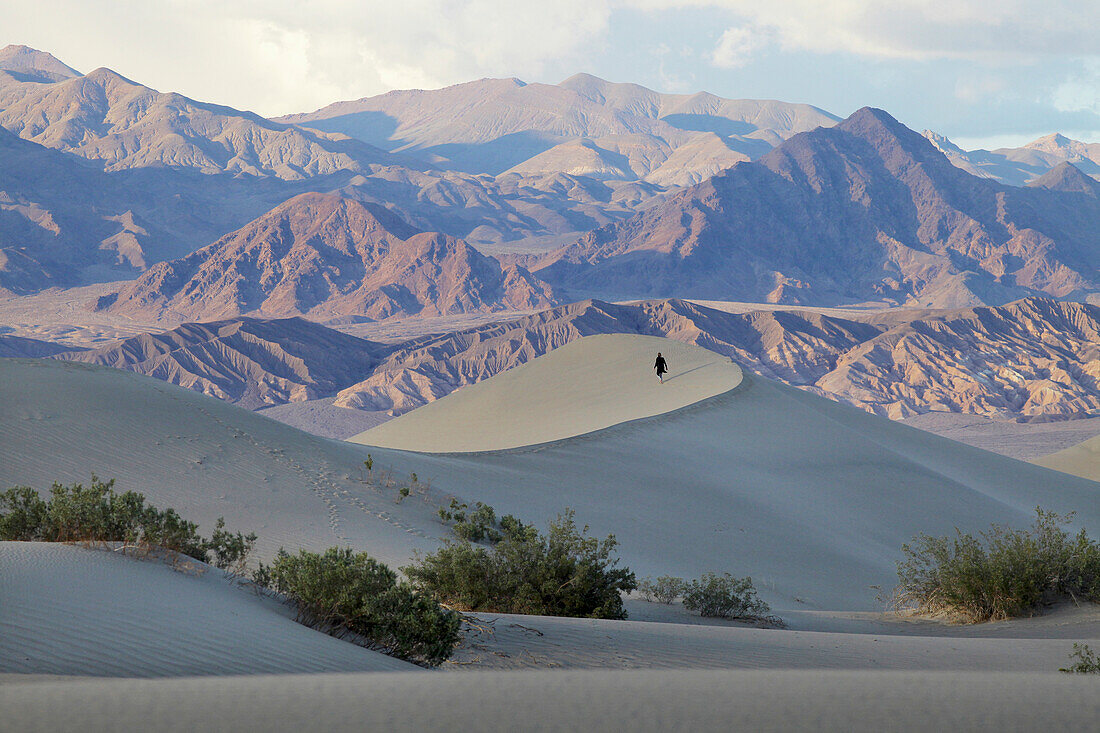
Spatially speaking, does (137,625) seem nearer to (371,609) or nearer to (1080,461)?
(371,609)

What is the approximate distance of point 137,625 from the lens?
5184 millimetres

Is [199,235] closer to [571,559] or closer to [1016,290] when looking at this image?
[1016,290]

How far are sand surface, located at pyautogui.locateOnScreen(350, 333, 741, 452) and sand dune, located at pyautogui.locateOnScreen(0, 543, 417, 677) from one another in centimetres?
1831

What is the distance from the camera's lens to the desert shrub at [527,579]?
8523 mm

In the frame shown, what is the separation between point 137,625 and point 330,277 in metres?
150

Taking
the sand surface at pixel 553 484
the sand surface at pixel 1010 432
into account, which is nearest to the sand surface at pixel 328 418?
the sand surface at pixel 1010 432

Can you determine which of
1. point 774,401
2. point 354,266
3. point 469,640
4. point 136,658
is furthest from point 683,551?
point 354,266

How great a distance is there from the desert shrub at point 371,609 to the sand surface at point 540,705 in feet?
4.15

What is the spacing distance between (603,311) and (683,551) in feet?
269

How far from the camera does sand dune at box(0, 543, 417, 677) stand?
4742mm

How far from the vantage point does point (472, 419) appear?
33.0 metres

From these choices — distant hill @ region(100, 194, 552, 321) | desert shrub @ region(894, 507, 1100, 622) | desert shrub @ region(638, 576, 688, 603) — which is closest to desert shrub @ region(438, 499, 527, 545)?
desert shrub @ region(638, 576, 688, 603)

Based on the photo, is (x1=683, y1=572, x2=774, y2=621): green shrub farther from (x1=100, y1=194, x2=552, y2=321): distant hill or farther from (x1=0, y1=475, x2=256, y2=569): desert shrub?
(x1=100, y1=194, x2=552, y2=321): distant hill

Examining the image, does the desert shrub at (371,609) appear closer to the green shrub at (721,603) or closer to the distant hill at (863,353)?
the green shrub at (721,603)
